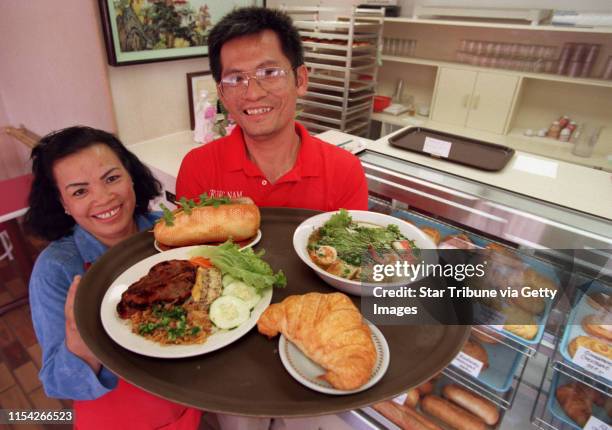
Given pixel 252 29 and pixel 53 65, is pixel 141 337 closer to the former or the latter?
pixel 252 29

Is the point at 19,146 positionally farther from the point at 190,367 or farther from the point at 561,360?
the point at 561,360

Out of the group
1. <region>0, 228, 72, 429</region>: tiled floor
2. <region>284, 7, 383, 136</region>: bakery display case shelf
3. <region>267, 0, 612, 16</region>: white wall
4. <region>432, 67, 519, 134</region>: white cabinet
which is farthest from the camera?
<region>432, 67, 519, 134</region>: white cabinet

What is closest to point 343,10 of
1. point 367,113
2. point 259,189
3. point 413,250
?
point 367,113

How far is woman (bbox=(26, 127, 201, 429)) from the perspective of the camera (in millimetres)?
1492

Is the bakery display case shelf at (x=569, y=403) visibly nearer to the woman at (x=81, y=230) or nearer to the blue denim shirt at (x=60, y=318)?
the woman at (x=81, y=230)

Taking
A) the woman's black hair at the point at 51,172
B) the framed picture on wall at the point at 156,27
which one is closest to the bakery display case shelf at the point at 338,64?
the framed picture on wall at the point at 156,27

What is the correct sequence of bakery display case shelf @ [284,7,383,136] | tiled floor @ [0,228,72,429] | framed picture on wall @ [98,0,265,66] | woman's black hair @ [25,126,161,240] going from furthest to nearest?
bakery display case shelf @ [284,7,383,136]
framed picture on wall @ [98,0,265,66]
tiled floor @ [0,228,72,429]
woman's black hair @ [25,126,161,240]

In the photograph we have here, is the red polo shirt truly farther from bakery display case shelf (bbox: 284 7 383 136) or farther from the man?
bakery display case shelf (bbox: 284 7 383 136)

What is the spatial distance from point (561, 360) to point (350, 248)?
1186mm

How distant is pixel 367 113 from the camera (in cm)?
502

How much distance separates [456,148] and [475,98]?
8.47ft

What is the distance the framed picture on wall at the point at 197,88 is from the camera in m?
3.87

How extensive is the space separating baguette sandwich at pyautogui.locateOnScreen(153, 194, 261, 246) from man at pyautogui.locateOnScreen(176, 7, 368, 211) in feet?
1.76

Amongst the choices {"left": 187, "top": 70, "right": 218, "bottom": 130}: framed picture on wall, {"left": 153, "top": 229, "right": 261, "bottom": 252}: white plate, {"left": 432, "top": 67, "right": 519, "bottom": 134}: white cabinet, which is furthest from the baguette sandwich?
{"left": 432, "top": 67, "right": 519, "bottom": 134}: white cabinet
